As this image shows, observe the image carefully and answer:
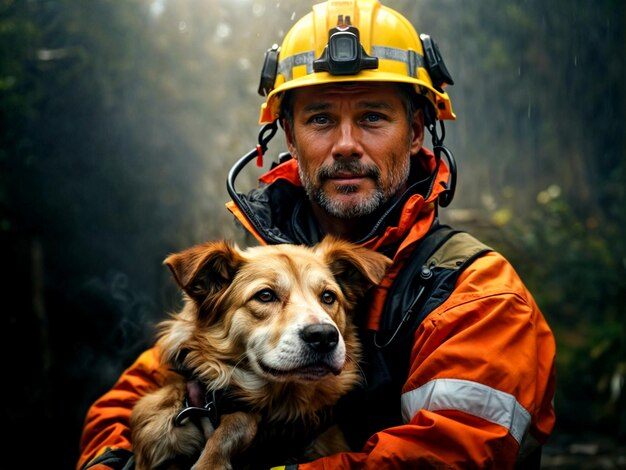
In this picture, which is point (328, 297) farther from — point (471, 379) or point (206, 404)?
point (471, 379)

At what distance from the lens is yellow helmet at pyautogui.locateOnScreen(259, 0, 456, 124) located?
10.3 ft

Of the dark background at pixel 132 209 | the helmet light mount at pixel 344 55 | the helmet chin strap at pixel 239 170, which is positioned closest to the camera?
the helmet light mount at pixel 344 55

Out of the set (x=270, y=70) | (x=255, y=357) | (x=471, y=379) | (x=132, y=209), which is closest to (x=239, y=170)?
(x=270, y=70)

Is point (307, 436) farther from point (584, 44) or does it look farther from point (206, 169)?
point (584, 44)

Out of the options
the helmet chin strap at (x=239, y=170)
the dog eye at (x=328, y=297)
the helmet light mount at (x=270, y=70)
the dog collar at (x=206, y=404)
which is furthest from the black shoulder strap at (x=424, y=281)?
the helmet light mount at (x=270, y=70)

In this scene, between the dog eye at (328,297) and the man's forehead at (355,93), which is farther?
the man's forehead at (355,93)

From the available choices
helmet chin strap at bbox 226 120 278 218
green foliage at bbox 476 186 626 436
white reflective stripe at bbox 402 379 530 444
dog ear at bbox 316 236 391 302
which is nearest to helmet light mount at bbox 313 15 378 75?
helmet chin strap at bbox 226 120 278 218

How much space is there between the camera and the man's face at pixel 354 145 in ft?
10.5

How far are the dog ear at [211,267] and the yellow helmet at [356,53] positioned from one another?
38.6 inches

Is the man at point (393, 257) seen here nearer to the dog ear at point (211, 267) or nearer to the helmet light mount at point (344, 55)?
the helmet light mount at point (344, 55)

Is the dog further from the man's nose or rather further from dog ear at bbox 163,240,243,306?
the man's nose

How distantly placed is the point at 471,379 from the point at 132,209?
17.5 ft

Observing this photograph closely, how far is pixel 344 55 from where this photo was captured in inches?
123

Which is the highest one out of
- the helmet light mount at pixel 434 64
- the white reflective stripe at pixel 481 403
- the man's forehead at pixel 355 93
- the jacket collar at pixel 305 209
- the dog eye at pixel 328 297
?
the helmet light mount at pixel 434 64
